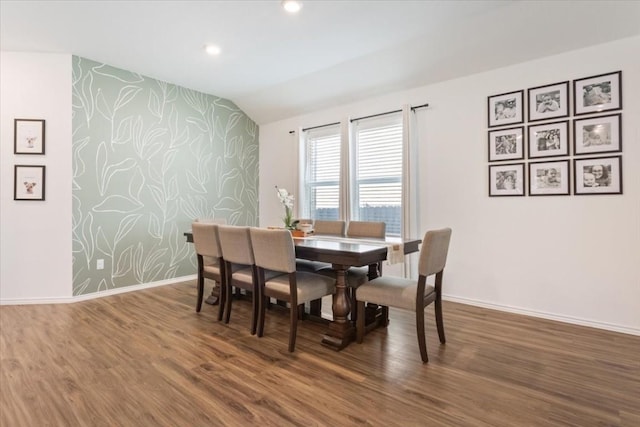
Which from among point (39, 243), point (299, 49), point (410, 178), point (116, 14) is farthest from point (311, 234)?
point (39, 243)

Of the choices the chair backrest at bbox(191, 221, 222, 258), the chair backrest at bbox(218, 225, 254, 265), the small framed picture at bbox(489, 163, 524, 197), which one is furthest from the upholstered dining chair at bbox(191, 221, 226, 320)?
the small framed picture at bbox(489, 163, 524, 197)

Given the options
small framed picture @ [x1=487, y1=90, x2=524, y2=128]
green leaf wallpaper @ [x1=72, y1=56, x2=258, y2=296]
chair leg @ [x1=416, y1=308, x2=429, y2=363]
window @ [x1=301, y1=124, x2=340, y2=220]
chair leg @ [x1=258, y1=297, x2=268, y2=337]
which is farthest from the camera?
window @ [x1=301, y1=124, x2=340, y2=220]

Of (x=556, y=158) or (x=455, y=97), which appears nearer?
(x=556, y=158)

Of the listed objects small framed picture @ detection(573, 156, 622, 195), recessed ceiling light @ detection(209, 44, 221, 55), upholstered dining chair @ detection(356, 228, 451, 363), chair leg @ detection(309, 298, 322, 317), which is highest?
recessed ceiling light @ detection(209, 44, 221, 55)

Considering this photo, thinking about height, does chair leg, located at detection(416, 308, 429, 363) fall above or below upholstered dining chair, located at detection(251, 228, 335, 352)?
below

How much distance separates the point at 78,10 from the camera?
297 centimetres

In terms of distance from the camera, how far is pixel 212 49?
12.3 ft

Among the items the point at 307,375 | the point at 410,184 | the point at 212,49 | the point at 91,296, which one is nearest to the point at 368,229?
the point at 410,184

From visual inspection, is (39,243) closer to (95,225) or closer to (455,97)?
(95,225)

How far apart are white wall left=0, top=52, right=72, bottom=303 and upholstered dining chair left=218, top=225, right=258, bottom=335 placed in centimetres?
215

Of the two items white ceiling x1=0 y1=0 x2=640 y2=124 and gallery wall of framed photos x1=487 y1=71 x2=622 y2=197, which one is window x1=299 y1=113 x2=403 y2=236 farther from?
gallery wall of framed photos x1=487 y1=71 x2=622 y2=197

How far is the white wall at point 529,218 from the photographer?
9.52 ft

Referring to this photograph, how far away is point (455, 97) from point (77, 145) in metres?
4.34

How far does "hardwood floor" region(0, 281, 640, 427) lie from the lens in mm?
1792
